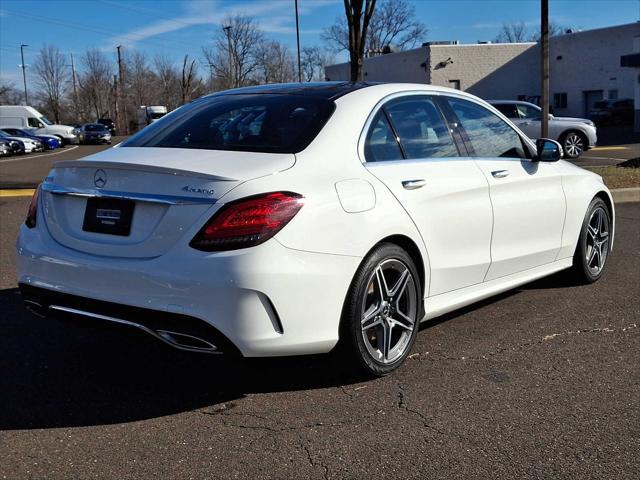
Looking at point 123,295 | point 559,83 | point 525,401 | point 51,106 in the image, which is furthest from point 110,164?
point 51,106

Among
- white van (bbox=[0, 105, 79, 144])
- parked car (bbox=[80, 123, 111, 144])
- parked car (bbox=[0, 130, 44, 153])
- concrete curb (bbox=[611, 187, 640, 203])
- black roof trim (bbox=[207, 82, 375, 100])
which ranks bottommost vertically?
concrete curb (bbox=[611, 187, 640, 203])

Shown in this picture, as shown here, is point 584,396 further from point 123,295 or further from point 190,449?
point 123,295

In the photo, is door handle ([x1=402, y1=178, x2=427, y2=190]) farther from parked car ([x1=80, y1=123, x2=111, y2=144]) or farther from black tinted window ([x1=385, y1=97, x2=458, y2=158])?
parked car ([x1=80, y1=123, x2=111, y2=144])

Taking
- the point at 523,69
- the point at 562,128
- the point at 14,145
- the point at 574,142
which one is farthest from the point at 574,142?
the point at 523,69

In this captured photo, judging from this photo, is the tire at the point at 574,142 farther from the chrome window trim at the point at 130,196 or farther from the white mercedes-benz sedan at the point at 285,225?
the chrome window trim at the point at 130,196

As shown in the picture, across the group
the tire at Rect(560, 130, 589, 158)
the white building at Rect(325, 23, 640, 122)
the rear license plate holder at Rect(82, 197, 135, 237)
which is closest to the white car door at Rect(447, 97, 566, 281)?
the rear license plate holder at Rect(82, 197, 135, 237)

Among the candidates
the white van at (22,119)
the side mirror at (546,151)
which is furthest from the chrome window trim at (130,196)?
the white van at (22,119)

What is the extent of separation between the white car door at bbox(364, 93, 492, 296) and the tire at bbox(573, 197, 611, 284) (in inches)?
61.4

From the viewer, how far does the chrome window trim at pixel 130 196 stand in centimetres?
344

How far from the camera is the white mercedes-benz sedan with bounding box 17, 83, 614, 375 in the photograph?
340cm

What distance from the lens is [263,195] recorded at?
3.44 metres

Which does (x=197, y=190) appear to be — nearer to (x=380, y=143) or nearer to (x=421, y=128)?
(x=380, y=143)

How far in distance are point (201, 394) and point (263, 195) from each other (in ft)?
3.87

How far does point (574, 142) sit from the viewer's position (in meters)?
21.3
